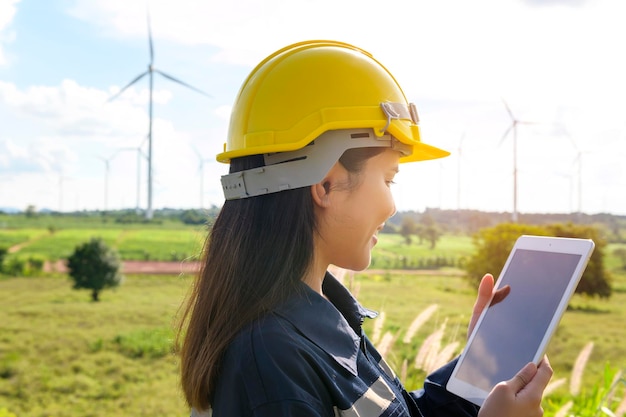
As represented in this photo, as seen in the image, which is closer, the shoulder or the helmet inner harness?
the shoulder

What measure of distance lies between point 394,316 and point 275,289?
11.2 metres

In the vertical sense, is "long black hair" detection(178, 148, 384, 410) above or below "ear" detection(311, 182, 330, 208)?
below

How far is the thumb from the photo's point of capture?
6.33ft

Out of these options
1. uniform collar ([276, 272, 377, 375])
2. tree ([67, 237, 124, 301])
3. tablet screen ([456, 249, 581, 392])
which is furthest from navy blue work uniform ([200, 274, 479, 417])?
tree ([67, 237, 124, 301])

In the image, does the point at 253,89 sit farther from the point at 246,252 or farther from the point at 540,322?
the point at 540,322

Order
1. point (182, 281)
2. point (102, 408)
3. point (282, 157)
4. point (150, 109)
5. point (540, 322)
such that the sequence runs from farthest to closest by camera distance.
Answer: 1. point (150, 109)
2. point (102, 408)
3. point (182, 281)
4. point (540, 322)
5. point (282, 157)

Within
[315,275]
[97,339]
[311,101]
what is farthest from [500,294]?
[97,339]

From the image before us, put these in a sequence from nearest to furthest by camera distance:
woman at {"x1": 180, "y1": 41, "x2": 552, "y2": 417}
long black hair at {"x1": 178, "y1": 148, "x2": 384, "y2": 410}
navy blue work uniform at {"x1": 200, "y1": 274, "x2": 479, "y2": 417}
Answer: navy blue work uniform at {"x1": 200, "y1": 274, "x2": 479, "y2": 417} < woman at {"x1": 180, "y1": 41, "x2": 552, "y2": 417} < long black hair at {"x1": 178, "y1": 148, "x2": 384, "y2": 410}

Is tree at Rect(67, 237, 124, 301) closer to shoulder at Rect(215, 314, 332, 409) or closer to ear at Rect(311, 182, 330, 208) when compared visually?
ear at Rect(311, 182, 330, 208)

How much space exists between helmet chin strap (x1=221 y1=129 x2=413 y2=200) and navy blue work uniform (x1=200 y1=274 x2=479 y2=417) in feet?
1.10

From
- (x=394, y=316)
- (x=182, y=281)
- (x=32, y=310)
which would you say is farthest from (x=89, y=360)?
(x=182, y=281)

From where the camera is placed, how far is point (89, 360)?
45.7 feet

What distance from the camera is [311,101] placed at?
2.03 meters

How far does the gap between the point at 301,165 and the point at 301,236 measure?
0.23 meters
